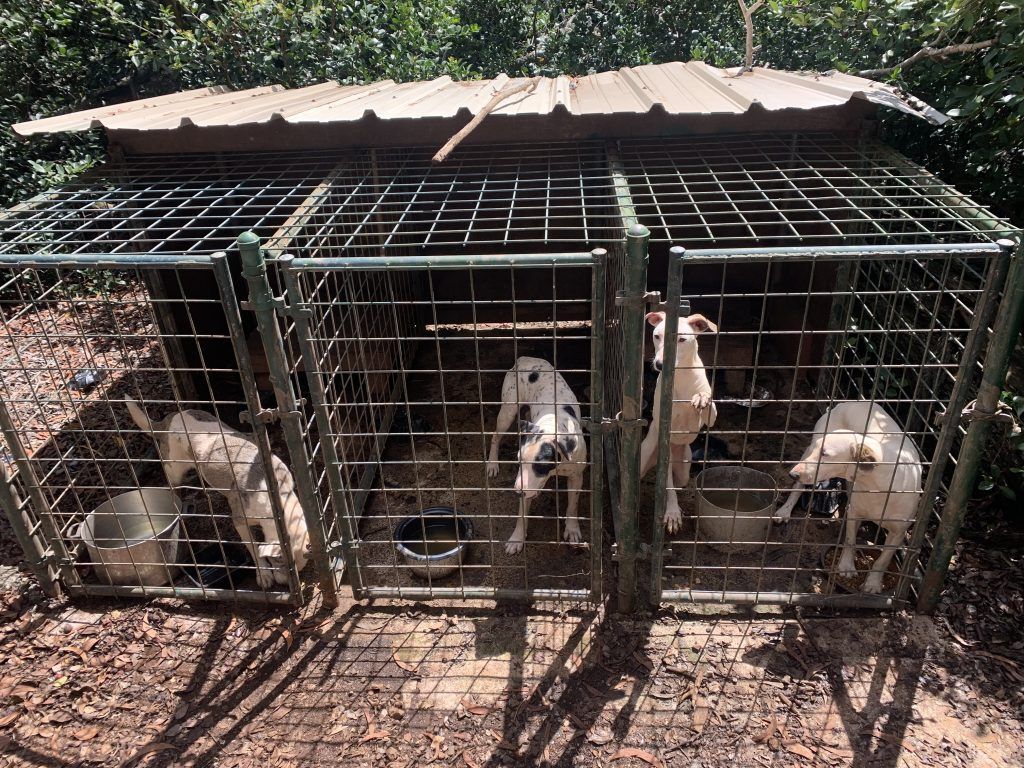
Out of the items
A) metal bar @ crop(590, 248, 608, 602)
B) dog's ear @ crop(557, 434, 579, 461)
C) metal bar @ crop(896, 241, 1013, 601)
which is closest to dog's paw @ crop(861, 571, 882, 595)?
metal bar @ crop(896, 241, 1013, 601)

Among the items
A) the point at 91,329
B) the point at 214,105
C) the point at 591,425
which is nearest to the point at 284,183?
the point at 214,105

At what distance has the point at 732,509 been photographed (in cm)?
504

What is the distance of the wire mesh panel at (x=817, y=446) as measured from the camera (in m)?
3.75

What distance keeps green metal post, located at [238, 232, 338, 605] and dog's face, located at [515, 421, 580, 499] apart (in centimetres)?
129

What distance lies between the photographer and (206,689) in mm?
4113

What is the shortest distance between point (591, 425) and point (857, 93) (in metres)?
3.21

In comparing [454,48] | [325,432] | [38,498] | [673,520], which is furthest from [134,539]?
[454,48]

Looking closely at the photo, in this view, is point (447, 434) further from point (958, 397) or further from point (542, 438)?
point (958, 397)

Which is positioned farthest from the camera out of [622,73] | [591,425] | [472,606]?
[622,73]

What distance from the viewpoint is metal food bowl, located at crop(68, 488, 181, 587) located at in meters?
4.58

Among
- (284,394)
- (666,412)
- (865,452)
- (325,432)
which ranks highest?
(284,394)

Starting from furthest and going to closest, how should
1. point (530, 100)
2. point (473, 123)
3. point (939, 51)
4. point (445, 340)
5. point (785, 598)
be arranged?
1. point (530, 100)
2. point (445, 340)
3. point (473, 123)
4. point (939, 51)
5. point (785, 598)

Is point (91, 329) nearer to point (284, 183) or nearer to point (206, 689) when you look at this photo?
point (284, 183)

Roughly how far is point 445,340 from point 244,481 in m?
1.76
